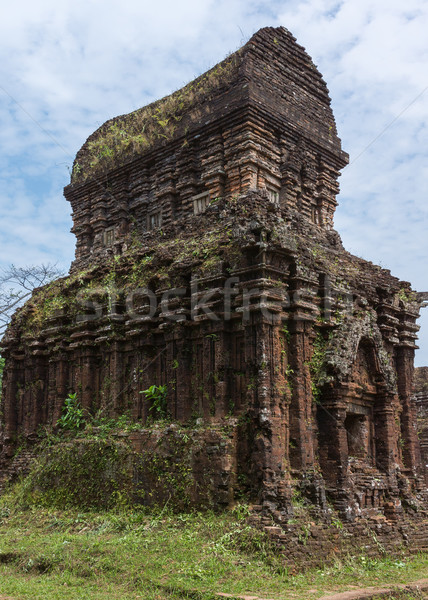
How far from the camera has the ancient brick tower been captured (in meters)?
10.6

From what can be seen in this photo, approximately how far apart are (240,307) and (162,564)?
423 cm

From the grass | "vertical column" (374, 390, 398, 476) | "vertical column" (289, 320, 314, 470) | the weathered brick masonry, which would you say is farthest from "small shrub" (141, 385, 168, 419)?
the weathered brick masonry

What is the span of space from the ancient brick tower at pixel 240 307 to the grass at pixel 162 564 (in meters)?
0.85

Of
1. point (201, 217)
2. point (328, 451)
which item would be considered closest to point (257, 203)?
point (201, 217)

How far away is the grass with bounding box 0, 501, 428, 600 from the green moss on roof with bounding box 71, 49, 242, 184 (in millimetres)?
9632

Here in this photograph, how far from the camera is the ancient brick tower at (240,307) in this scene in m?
10.6

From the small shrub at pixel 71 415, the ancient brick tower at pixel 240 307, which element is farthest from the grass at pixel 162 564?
the small shrub at pixel 71 415

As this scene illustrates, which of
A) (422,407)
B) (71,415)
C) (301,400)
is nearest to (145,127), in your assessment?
(71,415)

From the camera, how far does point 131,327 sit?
1294 centimetres

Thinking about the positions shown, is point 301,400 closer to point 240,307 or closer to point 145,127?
point 240,307

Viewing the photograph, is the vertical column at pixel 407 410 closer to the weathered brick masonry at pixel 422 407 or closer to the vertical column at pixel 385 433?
the vertical column at pixel 385 433

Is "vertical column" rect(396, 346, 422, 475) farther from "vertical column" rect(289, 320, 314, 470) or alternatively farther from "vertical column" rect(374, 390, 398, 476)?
"vertical column" rect(289, 320, 314, 470)

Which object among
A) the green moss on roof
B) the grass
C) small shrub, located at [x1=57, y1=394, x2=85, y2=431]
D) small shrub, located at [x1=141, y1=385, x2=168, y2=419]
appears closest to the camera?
the grass

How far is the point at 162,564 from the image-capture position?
8.40 meters
